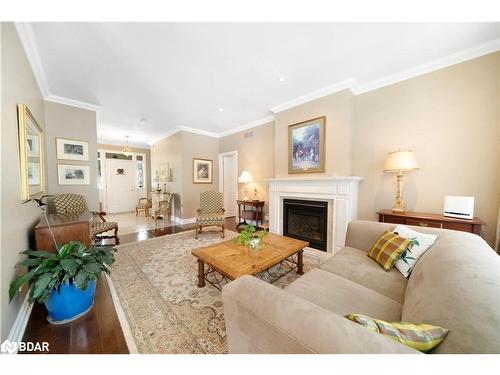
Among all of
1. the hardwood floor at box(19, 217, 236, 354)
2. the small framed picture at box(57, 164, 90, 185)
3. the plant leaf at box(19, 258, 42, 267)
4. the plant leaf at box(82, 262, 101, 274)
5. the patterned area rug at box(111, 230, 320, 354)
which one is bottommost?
the hardwood floor at box(19, 217, 236, 354)

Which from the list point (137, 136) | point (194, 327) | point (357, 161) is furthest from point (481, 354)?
point (137, 136)

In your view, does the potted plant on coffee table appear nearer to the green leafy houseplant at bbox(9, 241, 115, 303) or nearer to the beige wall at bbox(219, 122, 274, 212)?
the green leafy houseplant at bbox(9, 241, 115, 303)

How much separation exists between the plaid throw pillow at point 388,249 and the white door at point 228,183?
422 cm

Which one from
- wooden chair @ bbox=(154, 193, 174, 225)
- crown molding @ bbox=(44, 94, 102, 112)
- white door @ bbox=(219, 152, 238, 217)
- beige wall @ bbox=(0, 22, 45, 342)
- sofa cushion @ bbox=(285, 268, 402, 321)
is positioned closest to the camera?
sofa cushion @ bbox=(285, 268, 402, 321)

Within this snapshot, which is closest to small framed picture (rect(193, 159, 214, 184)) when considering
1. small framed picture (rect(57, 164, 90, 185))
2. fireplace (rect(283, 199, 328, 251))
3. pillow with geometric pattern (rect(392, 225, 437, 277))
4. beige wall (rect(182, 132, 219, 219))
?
beige wall (rect(182, 132, 219, 219))

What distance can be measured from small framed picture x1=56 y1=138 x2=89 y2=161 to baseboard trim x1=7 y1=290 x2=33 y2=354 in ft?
9.18

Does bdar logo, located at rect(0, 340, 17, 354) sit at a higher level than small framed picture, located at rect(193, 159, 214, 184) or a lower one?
lower

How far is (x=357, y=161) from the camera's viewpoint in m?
2.93

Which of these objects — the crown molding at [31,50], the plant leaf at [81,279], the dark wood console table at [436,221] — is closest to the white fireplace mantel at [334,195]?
the dark wood console table at [436,221]

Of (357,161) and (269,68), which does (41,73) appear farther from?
(357,161)

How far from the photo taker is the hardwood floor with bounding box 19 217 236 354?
1262 mm

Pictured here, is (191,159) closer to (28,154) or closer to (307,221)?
(28,154)

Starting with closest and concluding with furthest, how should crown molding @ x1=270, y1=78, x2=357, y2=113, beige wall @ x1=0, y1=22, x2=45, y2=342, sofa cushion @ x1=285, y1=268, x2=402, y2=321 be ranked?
sofa cushion @ x1=285, y1=268, x2=402, y2=321 → beige wall @ x1=0, y1=22, x2=45, y2=342 → crown molding @ x1=270, y1=78, x2=357, y2=113
